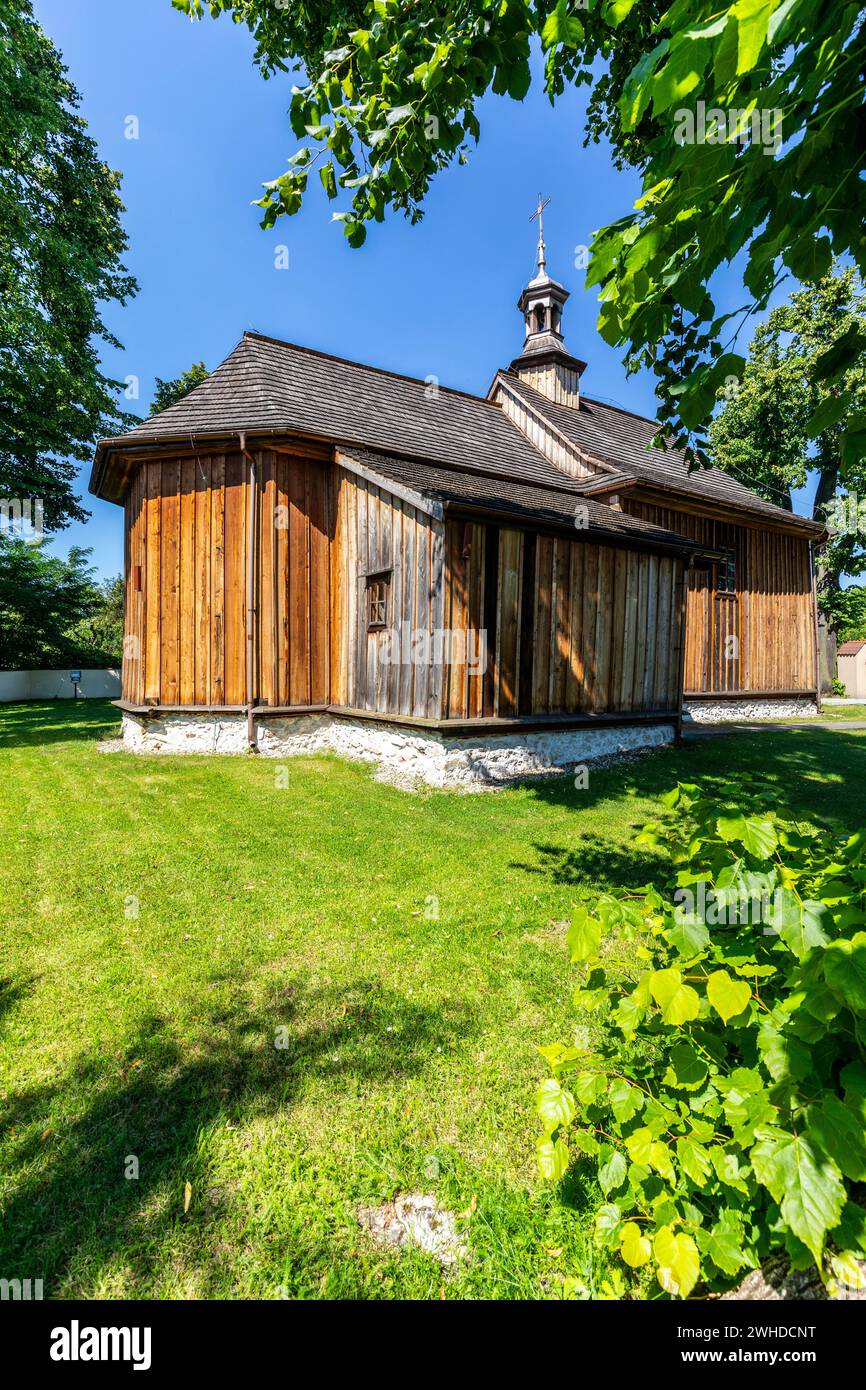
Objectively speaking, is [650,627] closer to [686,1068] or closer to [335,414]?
[335,414]

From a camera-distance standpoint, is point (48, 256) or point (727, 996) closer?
point (727, 996)

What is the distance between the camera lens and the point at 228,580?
1088 centimetres

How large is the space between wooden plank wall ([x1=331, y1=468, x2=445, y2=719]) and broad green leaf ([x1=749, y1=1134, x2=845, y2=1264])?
24.6 feet

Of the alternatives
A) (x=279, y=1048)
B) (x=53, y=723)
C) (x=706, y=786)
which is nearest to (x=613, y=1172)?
(x=279, y=1048)

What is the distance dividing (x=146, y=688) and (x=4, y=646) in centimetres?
1956

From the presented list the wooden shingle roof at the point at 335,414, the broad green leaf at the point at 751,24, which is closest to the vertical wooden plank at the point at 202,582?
the wooden shingle roof at the point at 335,414

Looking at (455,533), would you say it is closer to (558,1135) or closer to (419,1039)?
(419,1039)

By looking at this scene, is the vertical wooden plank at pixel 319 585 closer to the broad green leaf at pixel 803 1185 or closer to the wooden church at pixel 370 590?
the wooden church at pixel 370 590

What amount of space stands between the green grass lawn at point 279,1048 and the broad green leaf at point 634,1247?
54 centimetres

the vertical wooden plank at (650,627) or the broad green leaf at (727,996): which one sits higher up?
the vertical wooden plank at (650,627)

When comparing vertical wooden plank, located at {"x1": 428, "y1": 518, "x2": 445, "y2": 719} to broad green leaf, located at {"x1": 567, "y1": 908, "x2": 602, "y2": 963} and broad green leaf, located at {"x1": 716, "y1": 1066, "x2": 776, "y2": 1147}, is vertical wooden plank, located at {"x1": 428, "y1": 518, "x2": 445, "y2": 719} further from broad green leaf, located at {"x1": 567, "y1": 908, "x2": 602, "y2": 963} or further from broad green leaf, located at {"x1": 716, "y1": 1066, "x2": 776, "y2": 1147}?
broad green leaf, located at {"x1": 716, "y1": 1066, "x2": 776, "y2": 1147}

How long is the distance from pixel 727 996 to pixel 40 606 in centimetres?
3144

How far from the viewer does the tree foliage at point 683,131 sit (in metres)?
1.74

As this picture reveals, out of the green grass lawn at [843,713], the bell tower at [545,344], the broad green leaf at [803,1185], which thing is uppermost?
the bell tower at [545,344]
